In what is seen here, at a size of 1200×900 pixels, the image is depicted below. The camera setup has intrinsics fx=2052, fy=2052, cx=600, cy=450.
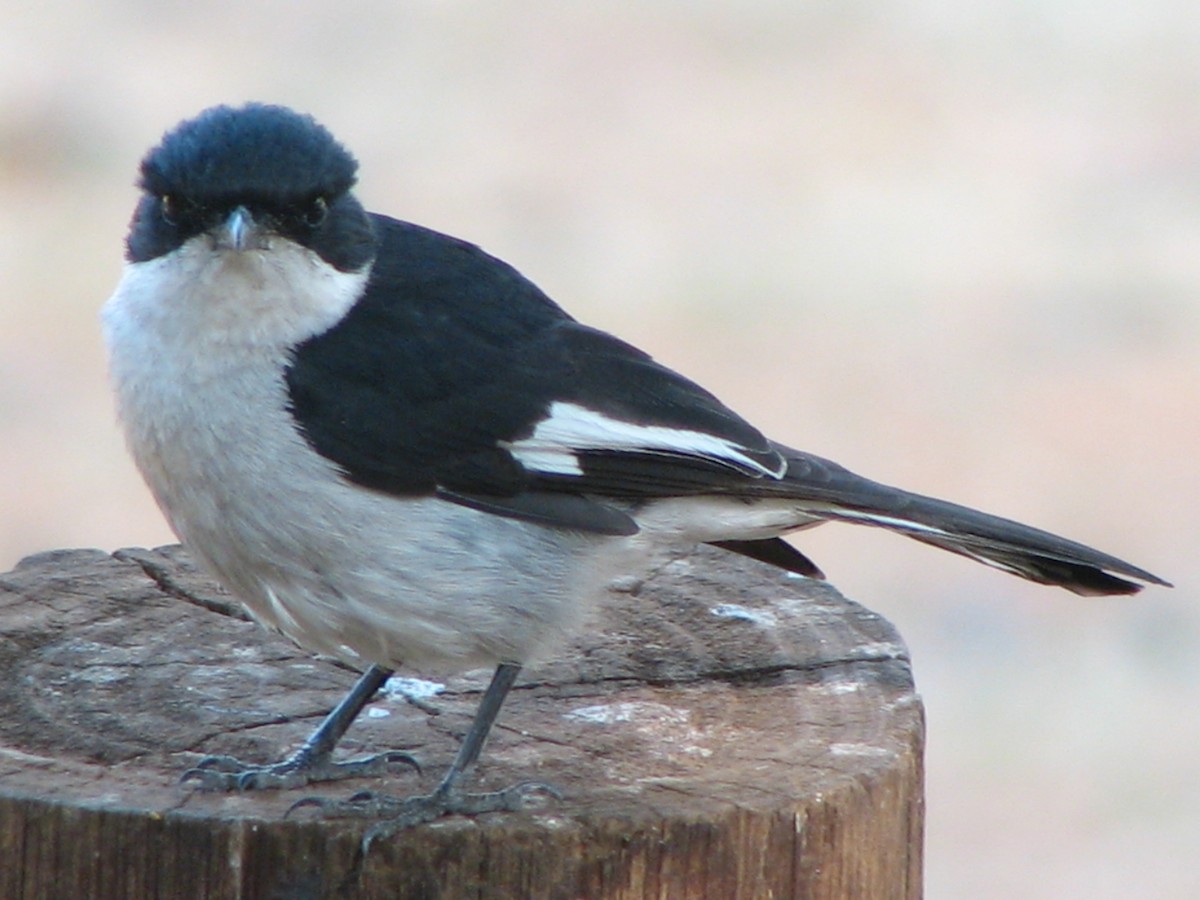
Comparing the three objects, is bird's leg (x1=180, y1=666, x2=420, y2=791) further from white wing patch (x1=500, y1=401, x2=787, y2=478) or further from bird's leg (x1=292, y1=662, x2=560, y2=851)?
white wing patch (x1=500, y1=401, x2=787, y2=478)

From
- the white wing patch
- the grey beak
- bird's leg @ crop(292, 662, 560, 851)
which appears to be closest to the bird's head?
the grey beak

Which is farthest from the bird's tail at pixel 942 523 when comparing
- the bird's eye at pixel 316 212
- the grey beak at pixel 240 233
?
the grey beak at pixel 240 233

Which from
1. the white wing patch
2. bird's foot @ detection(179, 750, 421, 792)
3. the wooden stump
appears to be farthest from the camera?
the white wing patch

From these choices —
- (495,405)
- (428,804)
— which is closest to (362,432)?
(495,405)

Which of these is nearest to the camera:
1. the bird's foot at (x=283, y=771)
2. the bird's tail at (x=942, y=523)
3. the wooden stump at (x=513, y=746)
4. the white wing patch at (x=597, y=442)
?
the wooden stump at (x=513, y=746)

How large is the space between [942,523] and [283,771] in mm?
1456

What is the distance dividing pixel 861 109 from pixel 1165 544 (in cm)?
491

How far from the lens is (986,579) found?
867 centimetres

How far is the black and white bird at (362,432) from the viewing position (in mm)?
3836

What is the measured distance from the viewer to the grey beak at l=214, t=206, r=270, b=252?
380 cm

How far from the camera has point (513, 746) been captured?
4.01 metres

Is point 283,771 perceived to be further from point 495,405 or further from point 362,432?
point 495,405

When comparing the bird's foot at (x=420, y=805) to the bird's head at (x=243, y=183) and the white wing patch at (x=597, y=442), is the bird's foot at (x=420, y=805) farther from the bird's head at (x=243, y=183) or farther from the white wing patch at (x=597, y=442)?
the bird's head at (x=243, y=183)

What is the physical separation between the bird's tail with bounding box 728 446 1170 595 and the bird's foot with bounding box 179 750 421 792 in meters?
1.00
